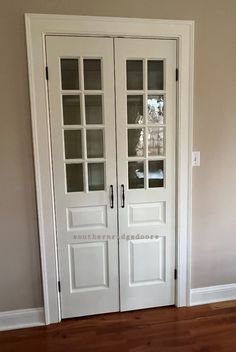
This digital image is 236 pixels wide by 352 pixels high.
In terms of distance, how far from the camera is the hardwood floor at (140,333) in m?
2.03

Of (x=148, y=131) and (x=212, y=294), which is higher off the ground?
(x=148, y=131)

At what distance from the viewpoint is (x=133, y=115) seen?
2211mm

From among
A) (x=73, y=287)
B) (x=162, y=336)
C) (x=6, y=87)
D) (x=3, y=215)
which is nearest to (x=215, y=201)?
(x=162, y=336)

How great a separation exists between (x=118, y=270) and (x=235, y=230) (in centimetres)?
108

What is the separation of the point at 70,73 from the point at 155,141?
83cm

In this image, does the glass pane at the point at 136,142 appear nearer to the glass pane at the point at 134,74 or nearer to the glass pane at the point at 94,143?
the glass pane at the point at 94,143

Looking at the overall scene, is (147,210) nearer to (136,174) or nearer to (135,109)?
(136,174)

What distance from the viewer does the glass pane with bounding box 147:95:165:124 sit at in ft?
7.25

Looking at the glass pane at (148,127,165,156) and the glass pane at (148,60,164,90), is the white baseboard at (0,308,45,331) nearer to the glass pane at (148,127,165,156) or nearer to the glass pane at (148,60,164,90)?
the glass pane at (148,127,165,156)

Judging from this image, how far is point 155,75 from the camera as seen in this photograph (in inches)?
86.8

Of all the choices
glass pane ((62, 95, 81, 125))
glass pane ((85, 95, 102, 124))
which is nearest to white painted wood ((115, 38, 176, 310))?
glass pane ((85, 95, 102, 124))

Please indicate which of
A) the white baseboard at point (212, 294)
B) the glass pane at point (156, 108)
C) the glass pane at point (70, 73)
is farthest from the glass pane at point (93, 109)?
the white baseboard at point (212, 294)

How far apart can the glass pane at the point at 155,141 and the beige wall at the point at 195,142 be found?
11.1 inches

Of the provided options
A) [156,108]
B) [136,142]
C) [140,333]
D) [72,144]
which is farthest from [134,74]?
[140,333]
